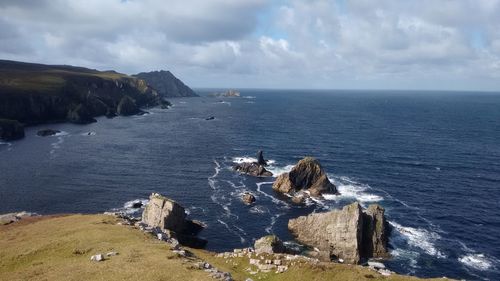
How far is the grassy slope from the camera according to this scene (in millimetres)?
43469

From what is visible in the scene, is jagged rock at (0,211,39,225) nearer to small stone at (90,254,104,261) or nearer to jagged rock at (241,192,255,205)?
small stone at (90,254,104,261)

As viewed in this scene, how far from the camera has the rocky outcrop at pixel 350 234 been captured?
7594 cm

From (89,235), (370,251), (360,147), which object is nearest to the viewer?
(89,235)

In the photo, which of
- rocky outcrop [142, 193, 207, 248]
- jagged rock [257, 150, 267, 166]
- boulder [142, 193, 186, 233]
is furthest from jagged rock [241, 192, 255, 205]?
jagged rock [257, 150, 267, 166]

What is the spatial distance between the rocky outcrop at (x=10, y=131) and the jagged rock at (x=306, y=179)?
399 feet

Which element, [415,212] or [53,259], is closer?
[53,259]

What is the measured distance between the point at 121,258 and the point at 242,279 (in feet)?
44.2

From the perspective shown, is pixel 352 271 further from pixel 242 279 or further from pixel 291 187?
pixel 291 187

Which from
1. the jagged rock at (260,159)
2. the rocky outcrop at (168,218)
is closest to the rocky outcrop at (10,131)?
the jagged rock at (260,159)

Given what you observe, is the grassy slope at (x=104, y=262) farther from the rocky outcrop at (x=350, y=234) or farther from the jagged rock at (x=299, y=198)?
the jagged rock at (x=299, y=198)

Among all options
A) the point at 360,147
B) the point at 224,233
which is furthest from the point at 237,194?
the point at 360,147

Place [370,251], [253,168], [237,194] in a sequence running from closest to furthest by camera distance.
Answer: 1. [370,251]
2. [237,194]
3. [253,168]

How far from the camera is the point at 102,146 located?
16550cm

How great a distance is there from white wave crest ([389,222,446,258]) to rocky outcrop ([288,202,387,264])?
6.49 m
